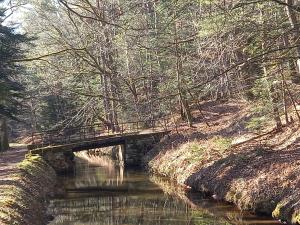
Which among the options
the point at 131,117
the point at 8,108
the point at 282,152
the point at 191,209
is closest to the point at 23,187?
the point at 191,209

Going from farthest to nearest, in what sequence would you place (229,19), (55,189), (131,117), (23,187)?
(131,117)
(55,189)
(23,187)
(229,19)

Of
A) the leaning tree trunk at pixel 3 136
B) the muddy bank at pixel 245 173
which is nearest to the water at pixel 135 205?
the muddy bank at pixel 245 173

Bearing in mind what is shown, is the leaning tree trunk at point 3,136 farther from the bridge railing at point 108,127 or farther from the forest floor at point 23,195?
the forest floor at point 23,195

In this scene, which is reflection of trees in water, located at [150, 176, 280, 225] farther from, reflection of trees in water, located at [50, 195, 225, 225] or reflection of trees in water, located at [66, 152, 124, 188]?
reflection of trees in water, located at [66, 152, 124, 188]

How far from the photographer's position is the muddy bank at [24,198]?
41.9 ft

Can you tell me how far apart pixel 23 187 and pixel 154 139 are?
54.3ft

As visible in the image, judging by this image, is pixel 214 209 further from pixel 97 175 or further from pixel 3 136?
pixel 3 136

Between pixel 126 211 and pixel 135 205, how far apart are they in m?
1.16

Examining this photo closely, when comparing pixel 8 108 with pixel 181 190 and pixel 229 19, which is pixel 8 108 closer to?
pixel 181 190

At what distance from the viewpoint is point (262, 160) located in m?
18.0

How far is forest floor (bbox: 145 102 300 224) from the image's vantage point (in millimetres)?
14969

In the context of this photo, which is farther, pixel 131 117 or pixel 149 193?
pixel 131 117

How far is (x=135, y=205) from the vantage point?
18734mm

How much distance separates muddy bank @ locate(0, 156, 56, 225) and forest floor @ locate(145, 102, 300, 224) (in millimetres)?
6305
